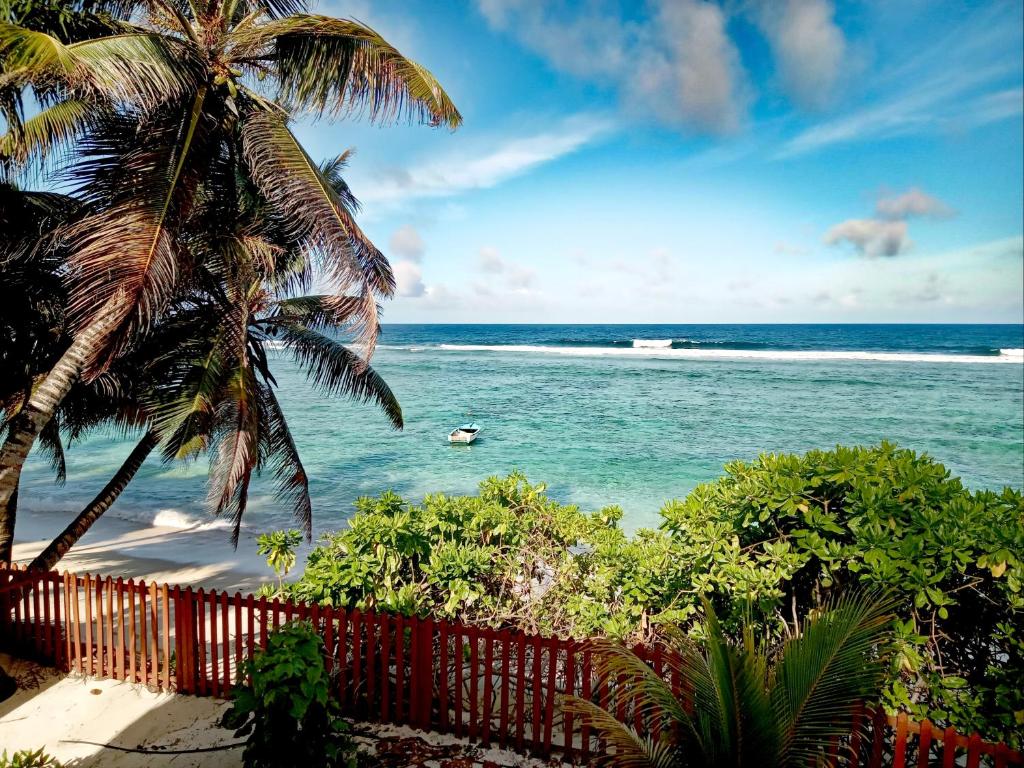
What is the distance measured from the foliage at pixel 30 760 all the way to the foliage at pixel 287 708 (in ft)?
6.13

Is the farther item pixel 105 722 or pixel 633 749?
pixel 105 722

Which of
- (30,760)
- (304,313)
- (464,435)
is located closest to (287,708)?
(30,760)

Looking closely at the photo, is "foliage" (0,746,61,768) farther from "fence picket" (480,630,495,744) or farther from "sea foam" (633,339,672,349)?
"sea foam" (633,339,672,349)

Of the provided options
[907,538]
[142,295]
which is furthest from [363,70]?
[907,538]

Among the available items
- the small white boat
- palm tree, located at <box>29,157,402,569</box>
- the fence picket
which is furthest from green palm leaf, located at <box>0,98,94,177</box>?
the small white boat

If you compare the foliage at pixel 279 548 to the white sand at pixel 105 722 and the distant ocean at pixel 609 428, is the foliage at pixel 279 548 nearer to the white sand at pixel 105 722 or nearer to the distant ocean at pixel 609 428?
the white sand at pixel 105 722

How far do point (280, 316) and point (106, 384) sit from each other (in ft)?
8.96

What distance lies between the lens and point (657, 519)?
53.7 feet

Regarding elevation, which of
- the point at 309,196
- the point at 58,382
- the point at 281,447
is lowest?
the point at 281,447

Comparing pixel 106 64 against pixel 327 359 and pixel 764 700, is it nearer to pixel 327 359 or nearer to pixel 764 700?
pixel 327 359

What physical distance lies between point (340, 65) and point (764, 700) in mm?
7110

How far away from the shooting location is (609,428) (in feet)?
95.6

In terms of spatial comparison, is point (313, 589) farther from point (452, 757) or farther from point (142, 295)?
point (142, 295)

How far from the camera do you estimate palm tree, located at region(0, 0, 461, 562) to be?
18.1 ft
